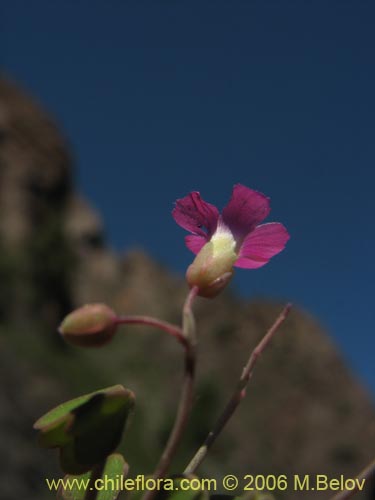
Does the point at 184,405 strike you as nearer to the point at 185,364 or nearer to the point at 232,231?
the point at 185,364

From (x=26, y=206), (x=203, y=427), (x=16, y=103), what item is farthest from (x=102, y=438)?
(x=16, y=103)

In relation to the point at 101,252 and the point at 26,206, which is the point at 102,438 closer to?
the point at 26,206

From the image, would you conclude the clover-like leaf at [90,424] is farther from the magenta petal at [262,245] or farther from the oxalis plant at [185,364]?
the magenta petal at [262,245]

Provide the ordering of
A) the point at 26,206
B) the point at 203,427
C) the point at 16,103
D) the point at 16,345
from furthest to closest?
the point at 16,103 → the point at 26,206 → the point at 16,345 → the point at 203,427

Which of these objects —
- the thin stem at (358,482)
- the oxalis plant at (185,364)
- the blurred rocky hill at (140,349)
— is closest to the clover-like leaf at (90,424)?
the oxalis plant at (185,364)

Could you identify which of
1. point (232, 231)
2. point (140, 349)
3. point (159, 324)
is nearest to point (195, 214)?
point (232, 231)

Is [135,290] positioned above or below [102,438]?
above

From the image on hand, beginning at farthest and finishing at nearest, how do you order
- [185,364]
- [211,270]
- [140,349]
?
[140,349], [211,270], [185,364]
